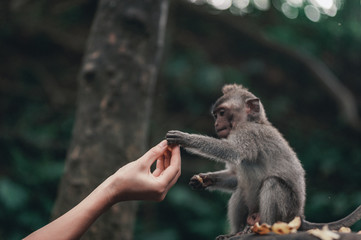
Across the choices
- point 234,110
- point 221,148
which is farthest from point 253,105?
A: point 221,148

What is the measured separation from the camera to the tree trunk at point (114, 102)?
427 centimetres

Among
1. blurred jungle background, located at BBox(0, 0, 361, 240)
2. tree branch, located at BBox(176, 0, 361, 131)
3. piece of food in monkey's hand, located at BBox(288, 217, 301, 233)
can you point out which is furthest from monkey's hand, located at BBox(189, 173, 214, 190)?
tree branch, located at BBox(176, 0, 361, 131)

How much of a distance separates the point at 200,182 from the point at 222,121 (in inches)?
19.2

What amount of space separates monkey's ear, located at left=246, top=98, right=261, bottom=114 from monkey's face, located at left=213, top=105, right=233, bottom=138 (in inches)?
5.8

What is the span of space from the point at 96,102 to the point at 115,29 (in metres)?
0.79

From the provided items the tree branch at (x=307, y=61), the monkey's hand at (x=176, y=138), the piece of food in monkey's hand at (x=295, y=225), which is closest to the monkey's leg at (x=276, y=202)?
the piece of food in monkey's hand at (x=295, y=225)

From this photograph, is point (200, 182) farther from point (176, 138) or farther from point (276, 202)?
point (276, 202)

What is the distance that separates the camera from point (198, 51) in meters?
8.53

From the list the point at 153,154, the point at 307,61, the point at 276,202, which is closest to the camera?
the point at 153,154

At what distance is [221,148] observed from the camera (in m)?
3.07

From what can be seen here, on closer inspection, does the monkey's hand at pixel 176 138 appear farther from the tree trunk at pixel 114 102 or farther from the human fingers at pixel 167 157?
the tree trunk at pixel 114 102

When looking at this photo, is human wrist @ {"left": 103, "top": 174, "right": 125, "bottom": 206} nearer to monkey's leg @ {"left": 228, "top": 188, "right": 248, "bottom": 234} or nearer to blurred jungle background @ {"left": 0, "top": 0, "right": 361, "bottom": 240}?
monkey's leg @ {"left": 228, "top": 188, "right": 248, "bottom": 234}

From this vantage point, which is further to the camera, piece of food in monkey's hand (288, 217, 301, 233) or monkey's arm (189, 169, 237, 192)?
monkey's arm (189, 169, 237, 192)

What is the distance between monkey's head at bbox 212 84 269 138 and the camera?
315 cm
